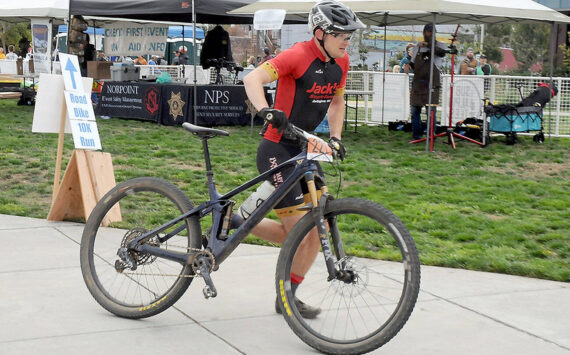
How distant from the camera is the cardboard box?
2167 cm

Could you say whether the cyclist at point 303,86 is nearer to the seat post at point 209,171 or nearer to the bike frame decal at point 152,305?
the seat post at point 209,171

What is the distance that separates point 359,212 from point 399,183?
23.0 feet

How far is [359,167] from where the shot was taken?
1282 cm

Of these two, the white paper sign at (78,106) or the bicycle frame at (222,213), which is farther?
the white paper sign at (78,106)

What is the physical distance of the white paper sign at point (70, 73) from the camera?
314 inches

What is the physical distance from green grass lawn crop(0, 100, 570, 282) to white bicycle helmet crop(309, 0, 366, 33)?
2.53m

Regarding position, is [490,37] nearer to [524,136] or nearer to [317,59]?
[524,136]

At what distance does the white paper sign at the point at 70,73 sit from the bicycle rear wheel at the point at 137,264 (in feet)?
9.69

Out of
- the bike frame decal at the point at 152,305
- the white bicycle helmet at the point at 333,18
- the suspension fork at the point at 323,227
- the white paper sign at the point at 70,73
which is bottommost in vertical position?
the bike frame decal at the point at 152,305

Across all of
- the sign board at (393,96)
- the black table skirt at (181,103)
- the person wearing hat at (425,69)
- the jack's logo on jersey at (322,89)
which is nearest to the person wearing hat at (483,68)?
the sign board at (393,96)

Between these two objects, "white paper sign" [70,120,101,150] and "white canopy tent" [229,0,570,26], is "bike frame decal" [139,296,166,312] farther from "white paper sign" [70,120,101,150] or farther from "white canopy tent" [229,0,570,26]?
"white canopy tent" [229,0,570,26]

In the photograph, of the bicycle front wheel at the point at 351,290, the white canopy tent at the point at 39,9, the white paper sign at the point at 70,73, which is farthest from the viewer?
the white canopy tent at the point at 39,9

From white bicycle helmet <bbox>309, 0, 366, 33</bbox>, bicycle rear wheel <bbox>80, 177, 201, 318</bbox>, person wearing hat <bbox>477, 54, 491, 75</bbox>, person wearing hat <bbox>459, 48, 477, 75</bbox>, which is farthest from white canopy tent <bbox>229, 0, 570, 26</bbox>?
bicycle rear wheel <bbox>80, 177, 201, 318</bbox>

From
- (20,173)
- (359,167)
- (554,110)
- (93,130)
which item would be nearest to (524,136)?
(554,110)
